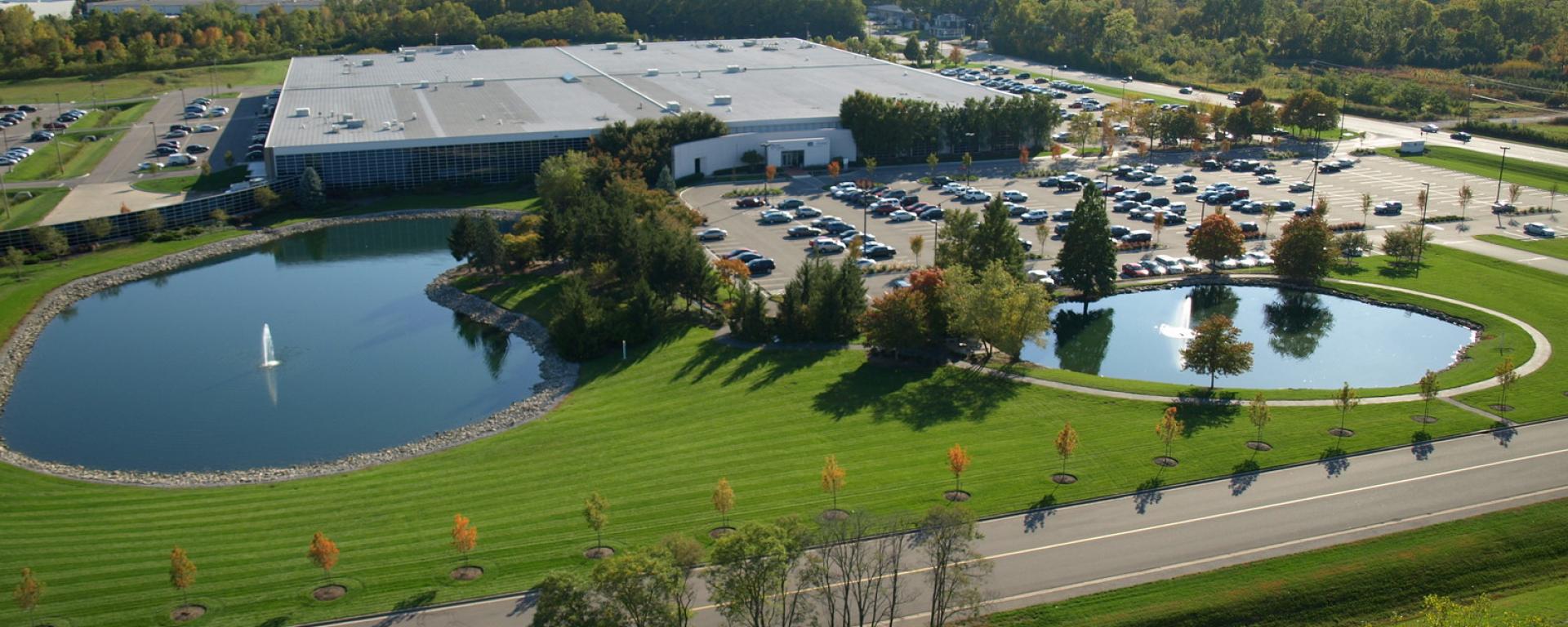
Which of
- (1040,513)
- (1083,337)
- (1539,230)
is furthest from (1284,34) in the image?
(1040,513)

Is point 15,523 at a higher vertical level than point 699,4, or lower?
lower

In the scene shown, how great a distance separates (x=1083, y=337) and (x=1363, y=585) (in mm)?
21583

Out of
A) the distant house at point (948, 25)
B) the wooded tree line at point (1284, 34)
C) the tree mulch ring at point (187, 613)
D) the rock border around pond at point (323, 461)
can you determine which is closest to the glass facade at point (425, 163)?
the rock border around pond at point (323, 461)

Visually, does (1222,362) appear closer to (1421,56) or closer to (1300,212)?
(1300,212)

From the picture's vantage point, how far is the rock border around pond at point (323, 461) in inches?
1460

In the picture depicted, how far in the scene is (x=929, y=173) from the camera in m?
76.3

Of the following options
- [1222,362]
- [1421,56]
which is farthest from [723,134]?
[1421,56]

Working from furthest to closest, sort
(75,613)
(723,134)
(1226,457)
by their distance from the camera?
(723,134), (1226,457), (75,613)

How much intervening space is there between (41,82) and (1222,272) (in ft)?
320

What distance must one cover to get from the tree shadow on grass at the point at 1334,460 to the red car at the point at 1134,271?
2103 cm

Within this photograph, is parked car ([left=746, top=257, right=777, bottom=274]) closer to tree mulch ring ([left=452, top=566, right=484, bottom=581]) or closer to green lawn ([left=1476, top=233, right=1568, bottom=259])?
tree mulch ring ([left=452, top=566, right=484, bottom=581])

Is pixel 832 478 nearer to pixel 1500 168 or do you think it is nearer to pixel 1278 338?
pixel 1278 338

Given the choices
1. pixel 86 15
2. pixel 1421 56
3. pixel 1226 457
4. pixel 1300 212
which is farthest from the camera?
pixel 86 15

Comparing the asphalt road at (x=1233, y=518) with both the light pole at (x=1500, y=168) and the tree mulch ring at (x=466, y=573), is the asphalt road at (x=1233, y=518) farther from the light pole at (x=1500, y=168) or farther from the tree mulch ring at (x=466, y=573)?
the light pole at (x=1500, y=168)
